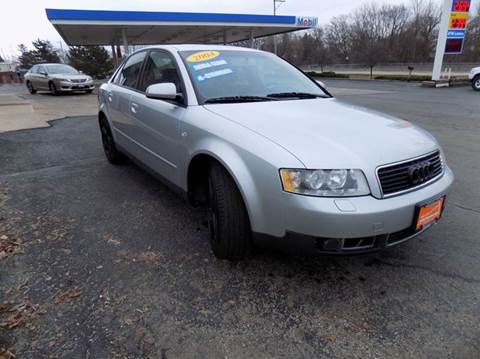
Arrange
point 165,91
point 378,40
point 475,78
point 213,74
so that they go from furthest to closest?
1. point 378,40
2. point 475,78
3. point 213,74
4. point 165,91

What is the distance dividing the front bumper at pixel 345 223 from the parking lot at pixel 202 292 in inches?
15.9

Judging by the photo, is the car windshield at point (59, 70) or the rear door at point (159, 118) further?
the car windshield at point (59, 70)

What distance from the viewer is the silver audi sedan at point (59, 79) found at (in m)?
15.0

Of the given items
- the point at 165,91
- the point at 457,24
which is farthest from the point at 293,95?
the point at 457,24

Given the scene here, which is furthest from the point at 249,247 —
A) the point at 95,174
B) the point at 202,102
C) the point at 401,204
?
the point at 95,174

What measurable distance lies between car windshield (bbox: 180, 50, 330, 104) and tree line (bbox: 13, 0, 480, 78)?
34236 mm

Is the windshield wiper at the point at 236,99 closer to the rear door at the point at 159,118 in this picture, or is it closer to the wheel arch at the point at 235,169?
the rear door at the point at 159,118

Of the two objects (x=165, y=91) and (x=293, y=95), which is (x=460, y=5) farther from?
(x=165, y=91)

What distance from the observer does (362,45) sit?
49.5m

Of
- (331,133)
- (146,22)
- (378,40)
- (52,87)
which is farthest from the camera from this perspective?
(378,40)

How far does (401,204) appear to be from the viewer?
6.29ft

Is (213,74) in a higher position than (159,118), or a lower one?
higher

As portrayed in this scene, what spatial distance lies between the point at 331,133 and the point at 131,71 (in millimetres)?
2870

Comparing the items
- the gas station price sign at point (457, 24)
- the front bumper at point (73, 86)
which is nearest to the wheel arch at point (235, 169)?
the front bumper at point (73, 86)
